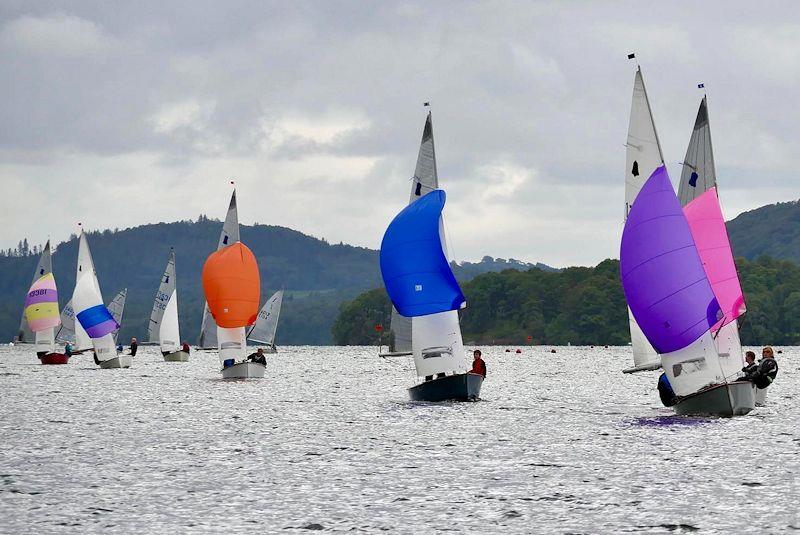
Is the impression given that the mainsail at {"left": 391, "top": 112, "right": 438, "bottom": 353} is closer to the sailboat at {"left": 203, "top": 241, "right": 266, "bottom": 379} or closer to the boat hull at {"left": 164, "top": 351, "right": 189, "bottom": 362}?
the sailboat at {"left": 203, "top": 241, "right": 266, "bottom": 379}

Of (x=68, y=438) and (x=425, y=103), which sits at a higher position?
(x=425, y=103)

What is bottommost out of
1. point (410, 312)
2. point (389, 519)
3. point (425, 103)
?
point (389, 519)

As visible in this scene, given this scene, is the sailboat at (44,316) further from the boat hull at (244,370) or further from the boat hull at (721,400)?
the boat hull at (721,400)

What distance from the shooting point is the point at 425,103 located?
53.0 m

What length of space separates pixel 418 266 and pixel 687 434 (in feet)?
41.9

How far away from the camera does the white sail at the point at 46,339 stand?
112m

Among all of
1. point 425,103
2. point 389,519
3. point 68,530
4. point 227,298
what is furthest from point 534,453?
point 227,298

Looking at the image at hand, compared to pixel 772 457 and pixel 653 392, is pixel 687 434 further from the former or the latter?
pixel 653 392

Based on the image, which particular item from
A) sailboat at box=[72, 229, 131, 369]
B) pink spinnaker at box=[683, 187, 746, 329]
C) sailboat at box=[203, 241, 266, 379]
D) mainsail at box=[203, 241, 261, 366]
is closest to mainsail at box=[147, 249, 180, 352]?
sailboat at box=[72, 229, 131, 369]

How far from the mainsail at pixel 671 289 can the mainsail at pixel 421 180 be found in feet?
40.6

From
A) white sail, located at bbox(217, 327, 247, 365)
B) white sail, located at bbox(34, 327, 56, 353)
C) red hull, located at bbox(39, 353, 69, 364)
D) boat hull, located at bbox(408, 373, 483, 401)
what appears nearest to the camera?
boat hull, located at bbox(408, 373, 483, 401)

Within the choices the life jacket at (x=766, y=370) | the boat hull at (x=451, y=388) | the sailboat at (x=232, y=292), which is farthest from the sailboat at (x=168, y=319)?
the life jacket at (x=766, y=370)

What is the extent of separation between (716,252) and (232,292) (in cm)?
2981

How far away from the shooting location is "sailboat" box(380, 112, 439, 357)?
50.0 m
